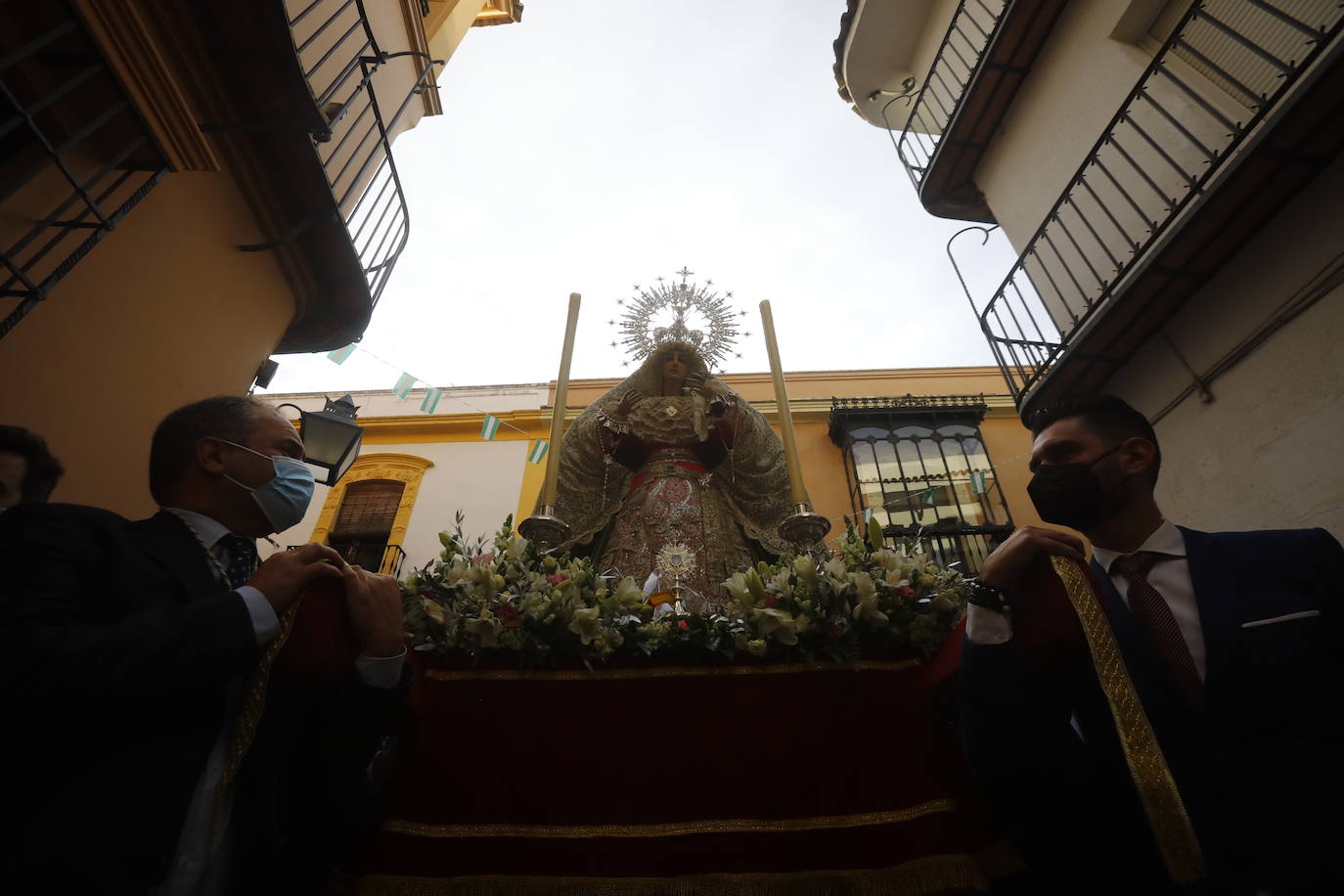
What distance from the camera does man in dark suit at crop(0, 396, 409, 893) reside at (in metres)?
1.04

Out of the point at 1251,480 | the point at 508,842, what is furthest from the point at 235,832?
the point at 1251,480

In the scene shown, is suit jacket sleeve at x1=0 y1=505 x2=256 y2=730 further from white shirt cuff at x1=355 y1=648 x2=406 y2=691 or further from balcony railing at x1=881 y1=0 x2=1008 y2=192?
balcony railing at x1=881 y1=0 x2=1008 y2=192

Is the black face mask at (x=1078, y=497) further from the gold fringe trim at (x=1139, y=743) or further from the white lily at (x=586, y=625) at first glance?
the white lily at (x=586, y=625)

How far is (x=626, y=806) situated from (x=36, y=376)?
11.2 feet

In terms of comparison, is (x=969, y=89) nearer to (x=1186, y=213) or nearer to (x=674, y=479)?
(x=1186, y=213)

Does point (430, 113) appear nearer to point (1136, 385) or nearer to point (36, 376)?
point (36, 376)

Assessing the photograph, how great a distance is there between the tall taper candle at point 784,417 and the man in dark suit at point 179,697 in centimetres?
190

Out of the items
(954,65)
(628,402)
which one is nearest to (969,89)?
(954,65)

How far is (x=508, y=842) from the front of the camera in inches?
62.4

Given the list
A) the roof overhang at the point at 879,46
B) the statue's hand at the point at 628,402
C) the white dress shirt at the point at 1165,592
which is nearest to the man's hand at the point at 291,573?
the white dress shirt at the point at 1165,592

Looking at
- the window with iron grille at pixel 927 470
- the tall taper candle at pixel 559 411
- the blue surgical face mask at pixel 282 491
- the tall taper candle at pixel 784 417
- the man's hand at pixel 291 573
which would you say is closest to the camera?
the man's hand at pixel 291 573

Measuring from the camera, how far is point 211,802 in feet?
4.20

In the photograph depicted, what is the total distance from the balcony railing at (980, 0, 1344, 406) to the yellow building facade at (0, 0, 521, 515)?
5165mm

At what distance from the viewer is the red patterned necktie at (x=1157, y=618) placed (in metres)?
1.42
